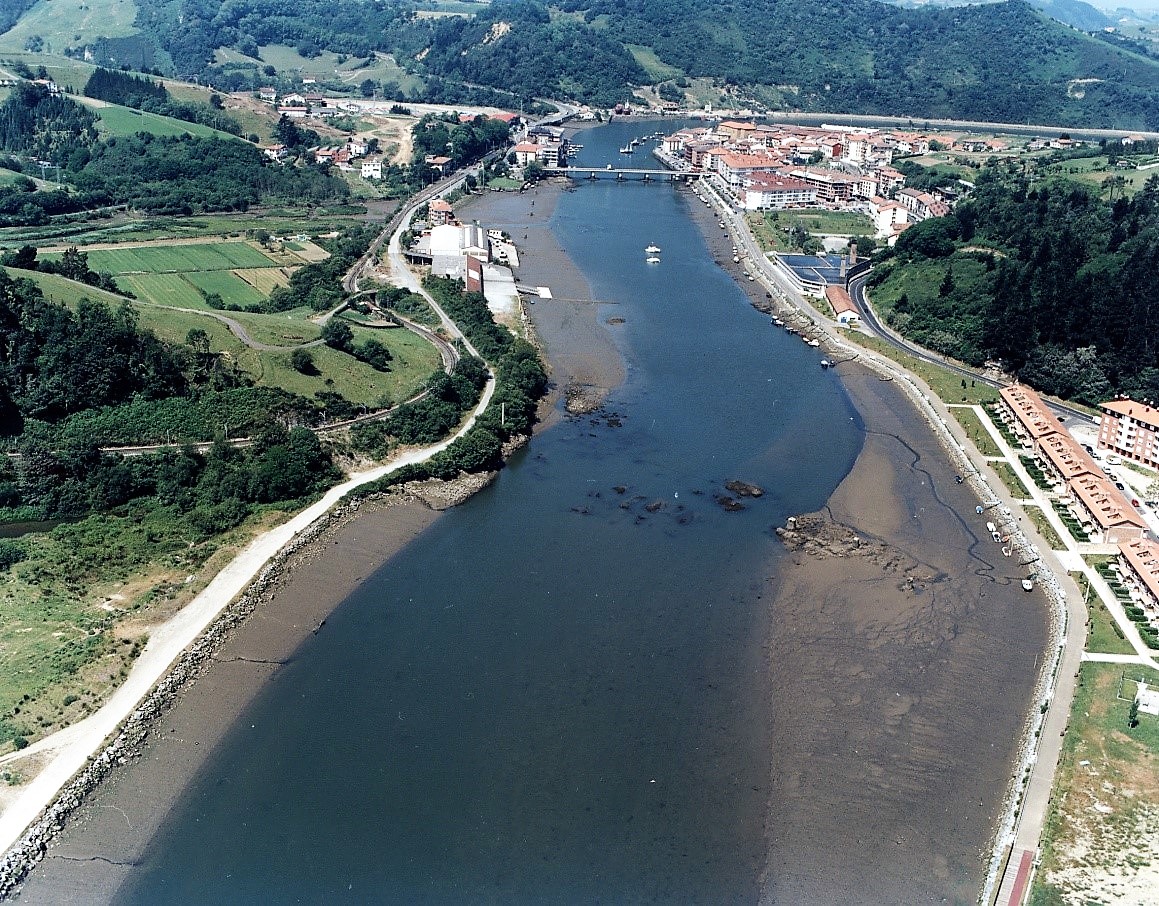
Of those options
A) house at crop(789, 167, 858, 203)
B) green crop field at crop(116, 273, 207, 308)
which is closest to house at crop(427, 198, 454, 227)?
green crop field at crop(116, 273, 207, 308)

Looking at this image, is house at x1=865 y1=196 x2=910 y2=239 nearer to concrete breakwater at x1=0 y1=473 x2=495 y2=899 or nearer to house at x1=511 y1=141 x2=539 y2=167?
house at x1=511 y1=141 x2=539 y2=167

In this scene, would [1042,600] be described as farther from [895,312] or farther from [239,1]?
[239,1]

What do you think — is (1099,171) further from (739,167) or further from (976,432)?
(976,432)

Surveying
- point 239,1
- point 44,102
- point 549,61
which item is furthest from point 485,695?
point 239,1

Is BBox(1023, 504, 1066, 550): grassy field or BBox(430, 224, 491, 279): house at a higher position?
BBox(430, 224, 491, 279): house

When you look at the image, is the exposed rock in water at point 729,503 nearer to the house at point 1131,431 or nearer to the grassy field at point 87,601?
the grassy field at point 87,601

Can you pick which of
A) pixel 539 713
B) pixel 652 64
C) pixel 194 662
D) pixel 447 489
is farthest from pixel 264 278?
pixel 652 64
